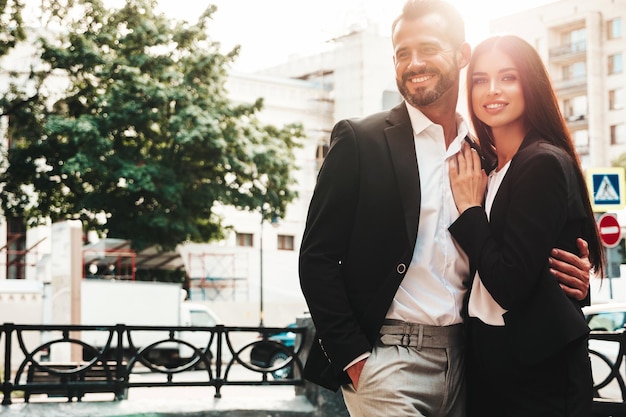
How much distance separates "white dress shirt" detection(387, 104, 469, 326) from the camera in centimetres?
276

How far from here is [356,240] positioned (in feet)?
9.17

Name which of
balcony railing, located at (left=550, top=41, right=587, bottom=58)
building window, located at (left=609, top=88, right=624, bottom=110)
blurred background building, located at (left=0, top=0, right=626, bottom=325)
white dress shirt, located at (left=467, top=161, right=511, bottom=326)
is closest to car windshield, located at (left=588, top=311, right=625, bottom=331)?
white dress shirt, located at (left=467, top=161, right=511, bottom=326)

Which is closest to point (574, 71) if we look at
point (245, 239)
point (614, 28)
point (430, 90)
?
point (614, 28)

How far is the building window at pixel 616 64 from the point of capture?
5097 centimetres

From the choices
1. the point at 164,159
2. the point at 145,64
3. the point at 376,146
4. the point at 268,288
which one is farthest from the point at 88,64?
the point at 376,146

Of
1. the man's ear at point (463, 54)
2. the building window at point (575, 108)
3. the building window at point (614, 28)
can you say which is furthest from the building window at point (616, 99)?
the man's ear at point (463, 54)

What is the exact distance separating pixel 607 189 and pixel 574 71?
43907 millimetres

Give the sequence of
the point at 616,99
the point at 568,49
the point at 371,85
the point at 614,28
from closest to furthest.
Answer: the point at 371,85
the point at 616,99
the point at 614,28
the point at 568,49

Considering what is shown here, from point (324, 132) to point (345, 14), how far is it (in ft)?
23.0

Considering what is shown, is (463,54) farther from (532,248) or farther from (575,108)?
(575,108)

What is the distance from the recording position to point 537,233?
2.61m

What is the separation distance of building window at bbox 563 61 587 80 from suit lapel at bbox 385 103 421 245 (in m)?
53.3

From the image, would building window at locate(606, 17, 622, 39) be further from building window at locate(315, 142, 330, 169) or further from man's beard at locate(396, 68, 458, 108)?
man's beard at locate(396, 68, 458, 108)

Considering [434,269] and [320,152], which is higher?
[320,152]
